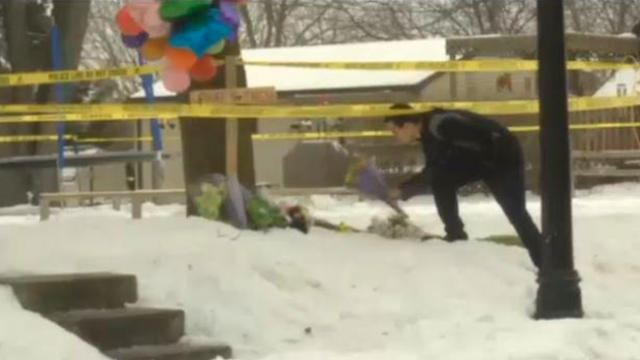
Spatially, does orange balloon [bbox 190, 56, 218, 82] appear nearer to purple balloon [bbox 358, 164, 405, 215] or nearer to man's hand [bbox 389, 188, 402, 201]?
purple balloon [bbox 358, 164, 405, 215]

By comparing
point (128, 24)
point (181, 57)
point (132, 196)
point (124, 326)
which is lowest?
point (124, 326)

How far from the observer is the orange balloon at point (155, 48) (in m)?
9.25

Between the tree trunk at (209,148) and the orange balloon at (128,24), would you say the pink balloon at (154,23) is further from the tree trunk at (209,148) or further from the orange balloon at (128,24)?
the tree trunk at (209,148)

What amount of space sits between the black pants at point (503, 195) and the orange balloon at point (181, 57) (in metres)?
2.02

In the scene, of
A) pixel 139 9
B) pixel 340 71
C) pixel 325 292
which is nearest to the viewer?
pixel 325 292

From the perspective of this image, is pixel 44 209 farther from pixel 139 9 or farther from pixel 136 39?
pixel 139 9

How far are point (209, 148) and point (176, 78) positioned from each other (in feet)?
2.42

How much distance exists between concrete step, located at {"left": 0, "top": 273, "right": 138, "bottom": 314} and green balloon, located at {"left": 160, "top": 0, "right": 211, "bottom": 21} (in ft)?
7.51

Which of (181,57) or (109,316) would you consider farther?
(181,57)

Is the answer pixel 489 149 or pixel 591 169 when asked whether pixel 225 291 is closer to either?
pixel 489 149

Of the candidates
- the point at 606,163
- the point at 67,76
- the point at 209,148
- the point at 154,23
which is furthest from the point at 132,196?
the point at 606,163

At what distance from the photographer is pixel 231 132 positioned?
938 cm

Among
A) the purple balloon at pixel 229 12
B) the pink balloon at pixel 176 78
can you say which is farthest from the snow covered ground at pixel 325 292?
the purple balloon at pixel 229 12

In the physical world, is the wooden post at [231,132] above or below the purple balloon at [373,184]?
above
